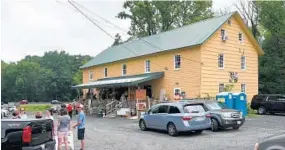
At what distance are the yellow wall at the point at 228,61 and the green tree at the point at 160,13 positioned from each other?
75.4 ft

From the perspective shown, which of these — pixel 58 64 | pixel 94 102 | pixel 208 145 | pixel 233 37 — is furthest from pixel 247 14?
pixel 58 64

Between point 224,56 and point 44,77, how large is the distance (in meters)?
76.3

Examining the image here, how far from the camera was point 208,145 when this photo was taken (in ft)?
44.1

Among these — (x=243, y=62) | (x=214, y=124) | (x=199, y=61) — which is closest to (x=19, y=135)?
(x=214, y=124)

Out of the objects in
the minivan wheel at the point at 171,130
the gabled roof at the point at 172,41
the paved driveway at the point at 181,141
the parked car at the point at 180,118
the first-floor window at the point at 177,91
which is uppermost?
the gabled roof at the point at 172,41

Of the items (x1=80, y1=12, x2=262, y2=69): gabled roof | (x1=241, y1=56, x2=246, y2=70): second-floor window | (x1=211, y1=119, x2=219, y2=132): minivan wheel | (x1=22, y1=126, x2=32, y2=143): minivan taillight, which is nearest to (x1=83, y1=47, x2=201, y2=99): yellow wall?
(x1=80, y1=12, x2=262, y2=69): gabled roof

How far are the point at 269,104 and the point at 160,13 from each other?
1276 inches

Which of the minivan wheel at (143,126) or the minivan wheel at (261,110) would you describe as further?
the minivan wheel at (261,110)

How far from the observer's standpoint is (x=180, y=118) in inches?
633

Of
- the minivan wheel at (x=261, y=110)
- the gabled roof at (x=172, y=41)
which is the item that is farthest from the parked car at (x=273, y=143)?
the minivan wheel at (x=261, y=110)

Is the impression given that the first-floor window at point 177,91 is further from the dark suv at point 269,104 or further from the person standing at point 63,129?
the person standing at point 63,129

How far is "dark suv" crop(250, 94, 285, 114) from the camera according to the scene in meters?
27.3

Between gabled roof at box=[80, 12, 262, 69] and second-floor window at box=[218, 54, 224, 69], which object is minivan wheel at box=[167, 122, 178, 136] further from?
second-floor window at box=[218, 54, 224, 69]

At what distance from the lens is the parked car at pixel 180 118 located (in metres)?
16.0
